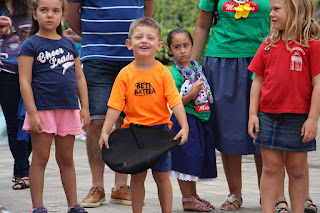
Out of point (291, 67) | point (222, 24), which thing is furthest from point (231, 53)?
point (291, 67)

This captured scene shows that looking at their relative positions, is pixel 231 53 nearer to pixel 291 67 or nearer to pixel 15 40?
pixel 291 67

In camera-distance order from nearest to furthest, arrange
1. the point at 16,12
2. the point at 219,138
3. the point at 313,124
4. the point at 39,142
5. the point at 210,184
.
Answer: the point at 313,124
the point at 39,142
the point at 219,138
the point at 16,12
the point at 210,184

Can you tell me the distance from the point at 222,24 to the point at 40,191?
1961mm

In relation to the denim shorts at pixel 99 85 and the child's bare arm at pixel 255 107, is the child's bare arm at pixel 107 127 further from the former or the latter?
the denim shorts at pixel 99 85

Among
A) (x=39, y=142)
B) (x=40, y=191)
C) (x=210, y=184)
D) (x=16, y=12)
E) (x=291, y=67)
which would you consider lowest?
(x=210, y=184)

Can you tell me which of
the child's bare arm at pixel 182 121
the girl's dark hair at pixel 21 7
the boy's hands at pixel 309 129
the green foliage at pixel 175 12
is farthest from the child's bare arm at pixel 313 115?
the green foliage at pixel 175 12

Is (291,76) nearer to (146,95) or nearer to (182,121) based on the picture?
(182,121)

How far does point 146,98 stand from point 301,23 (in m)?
1.12

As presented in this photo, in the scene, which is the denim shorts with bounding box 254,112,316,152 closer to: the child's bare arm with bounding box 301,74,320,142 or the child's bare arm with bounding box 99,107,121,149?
the child's bare arm with bounding box 301,74,320,142

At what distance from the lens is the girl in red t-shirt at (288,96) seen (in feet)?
13.0

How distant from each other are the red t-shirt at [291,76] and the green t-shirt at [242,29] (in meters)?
0.84

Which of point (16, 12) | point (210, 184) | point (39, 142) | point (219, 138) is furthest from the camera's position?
point (210, 184)

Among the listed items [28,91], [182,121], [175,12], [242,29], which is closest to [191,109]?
[242,29]

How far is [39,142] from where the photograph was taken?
4.25m
